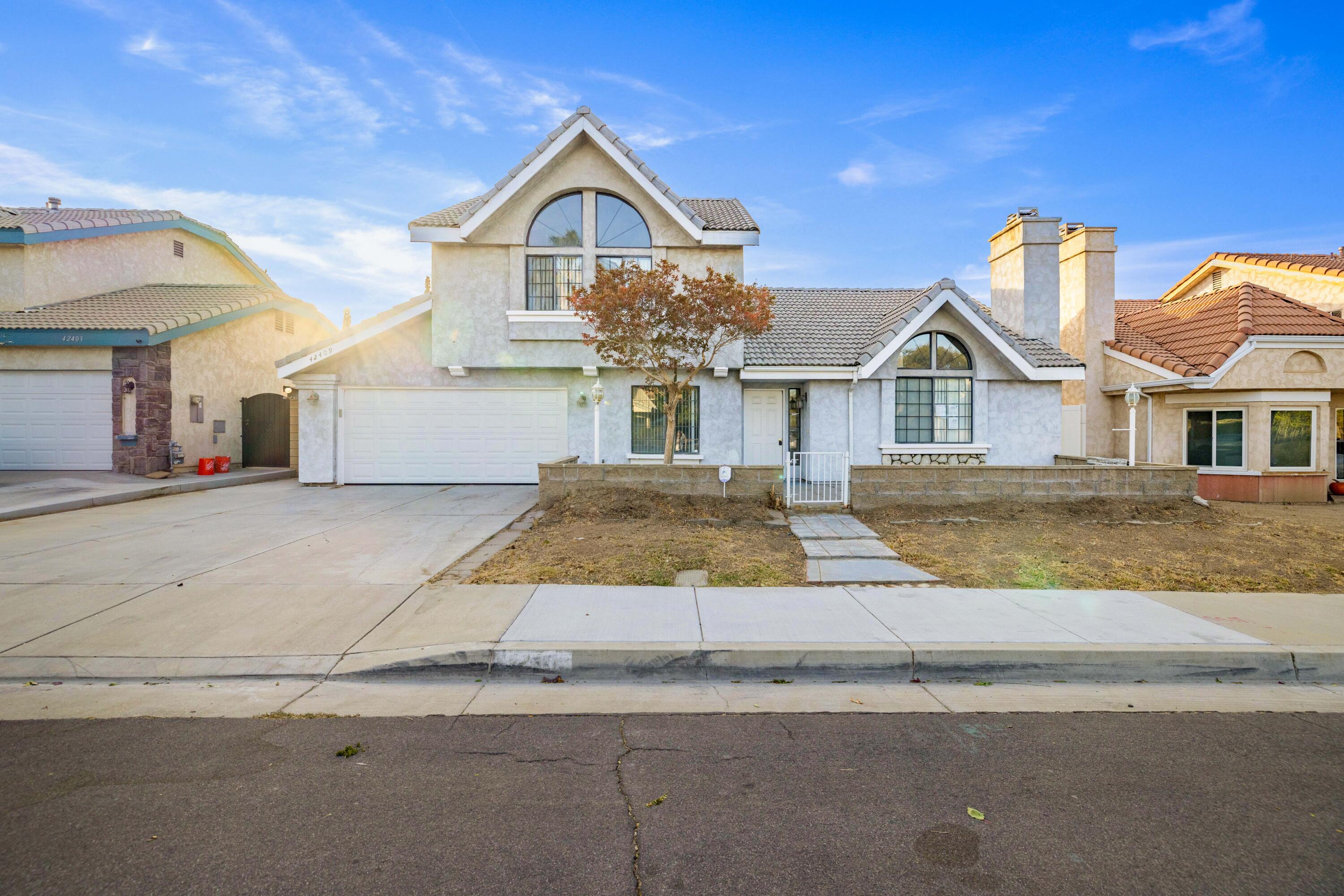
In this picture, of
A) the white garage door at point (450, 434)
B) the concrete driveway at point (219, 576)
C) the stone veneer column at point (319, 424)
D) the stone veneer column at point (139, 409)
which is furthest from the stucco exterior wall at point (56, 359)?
the white garage door at point (450, 434)

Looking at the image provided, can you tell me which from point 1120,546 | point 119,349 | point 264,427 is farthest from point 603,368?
point 119,349

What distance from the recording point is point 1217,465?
1555cm

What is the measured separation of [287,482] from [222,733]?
14.2 metres

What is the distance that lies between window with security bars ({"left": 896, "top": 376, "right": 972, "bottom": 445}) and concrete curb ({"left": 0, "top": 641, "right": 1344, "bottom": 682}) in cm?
991

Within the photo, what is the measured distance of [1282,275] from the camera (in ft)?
65.0

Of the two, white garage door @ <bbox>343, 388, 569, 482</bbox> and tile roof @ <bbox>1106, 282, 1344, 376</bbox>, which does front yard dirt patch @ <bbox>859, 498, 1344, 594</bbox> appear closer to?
tile roof @ <bbox>1106, 282, 1344, 376</bbox>

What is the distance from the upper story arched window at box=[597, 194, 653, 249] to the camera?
14562 millimetres

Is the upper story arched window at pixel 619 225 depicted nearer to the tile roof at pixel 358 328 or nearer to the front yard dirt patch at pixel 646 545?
the tile roof at pixel 358 328

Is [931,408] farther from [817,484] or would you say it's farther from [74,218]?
[74,218]

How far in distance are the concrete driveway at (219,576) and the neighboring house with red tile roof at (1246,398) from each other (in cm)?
1469

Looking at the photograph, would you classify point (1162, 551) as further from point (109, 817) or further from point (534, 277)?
point (534, 277)

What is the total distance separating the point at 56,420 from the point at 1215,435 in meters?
26.6

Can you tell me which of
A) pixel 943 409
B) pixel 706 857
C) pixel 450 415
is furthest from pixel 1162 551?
pixel 450 415

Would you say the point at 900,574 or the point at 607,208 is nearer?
the point at 900,574
